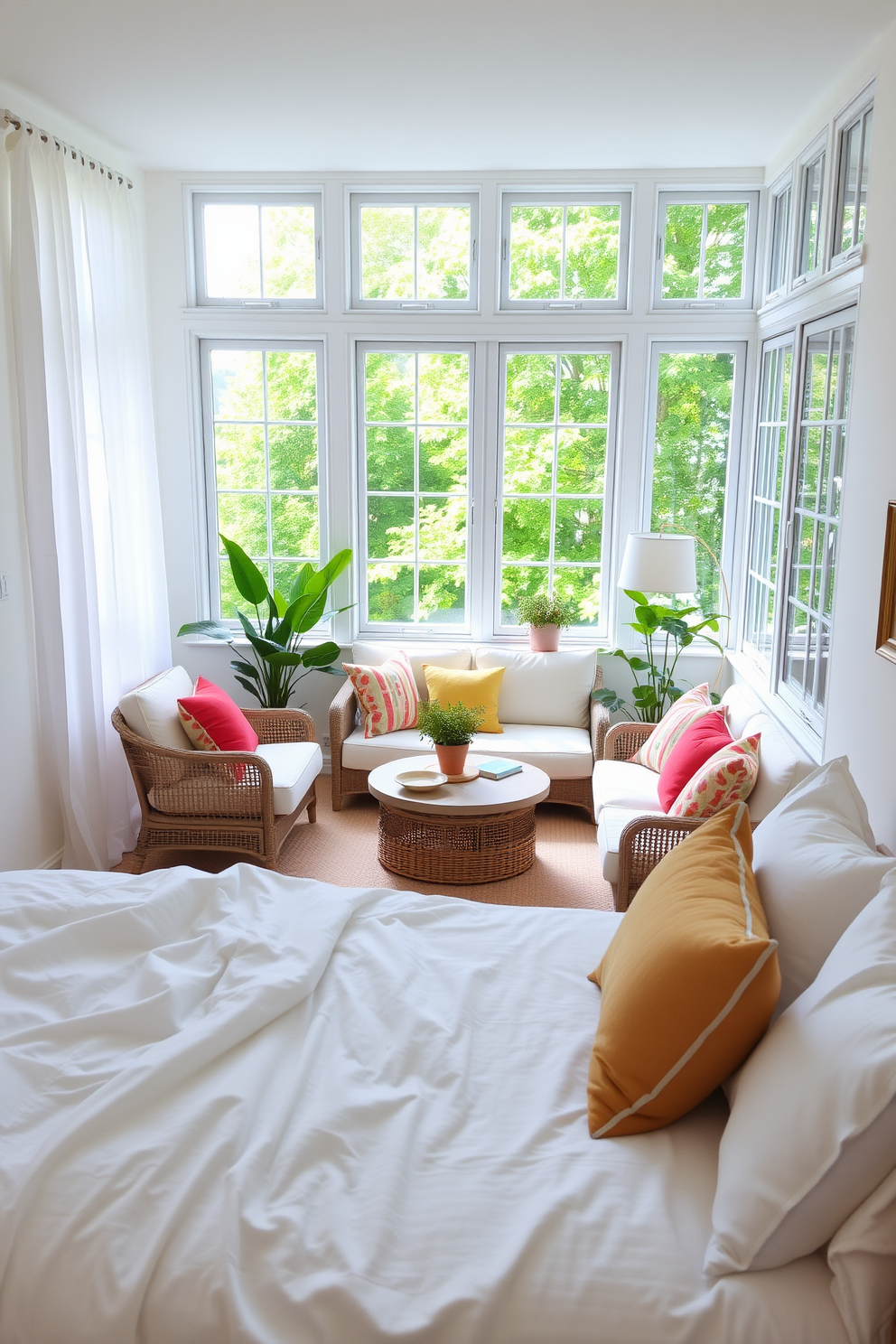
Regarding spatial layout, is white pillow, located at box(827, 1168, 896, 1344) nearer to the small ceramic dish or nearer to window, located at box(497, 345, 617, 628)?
the small ceramic dish

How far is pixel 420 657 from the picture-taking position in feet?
17.2

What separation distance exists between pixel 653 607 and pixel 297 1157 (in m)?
3.65

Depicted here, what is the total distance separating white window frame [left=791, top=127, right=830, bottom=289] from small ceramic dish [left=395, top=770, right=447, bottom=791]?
2.44 metres

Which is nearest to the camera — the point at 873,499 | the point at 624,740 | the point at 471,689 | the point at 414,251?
the point at 873,499

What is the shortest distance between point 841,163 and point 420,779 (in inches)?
110

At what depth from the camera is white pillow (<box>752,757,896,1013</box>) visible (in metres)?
1.76

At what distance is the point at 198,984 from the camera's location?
203 cm

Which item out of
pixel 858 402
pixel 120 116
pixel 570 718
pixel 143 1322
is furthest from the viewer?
pixel 570 718

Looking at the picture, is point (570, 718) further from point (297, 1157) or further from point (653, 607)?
point (297, 1157)

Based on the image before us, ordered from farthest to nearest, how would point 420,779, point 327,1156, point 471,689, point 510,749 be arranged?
point 471,689
point 510,749
point 420,779
point 327,1156

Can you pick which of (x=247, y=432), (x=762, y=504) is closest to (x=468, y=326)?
(x=247, y=432)

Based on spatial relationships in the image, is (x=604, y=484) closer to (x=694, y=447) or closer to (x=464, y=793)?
(x=694, y=447)

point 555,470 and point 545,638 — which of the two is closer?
point 545,638

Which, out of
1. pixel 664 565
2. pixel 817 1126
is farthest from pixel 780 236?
pixel 817 1126
